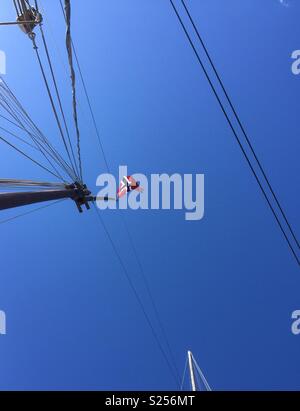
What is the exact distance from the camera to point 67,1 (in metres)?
5.24

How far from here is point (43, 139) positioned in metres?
9.72
